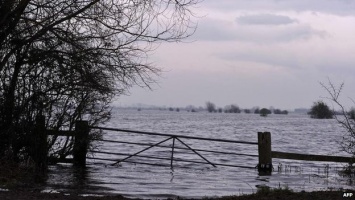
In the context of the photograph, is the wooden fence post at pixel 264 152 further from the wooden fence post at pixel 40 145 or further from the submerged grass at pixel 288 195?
the submerged grass at pixel 288 195

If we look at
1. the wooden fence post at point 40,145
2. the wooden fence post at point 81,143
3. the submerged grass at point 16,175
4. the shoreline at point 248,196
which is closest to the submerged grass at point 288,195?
the shoreline at point 248,196

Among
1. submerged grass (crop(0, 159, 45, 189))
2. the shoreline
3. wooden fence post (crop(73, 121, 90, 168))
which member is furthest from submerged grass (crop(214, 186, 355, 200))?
wooden fence post (crop(73, 121, 90, 168))

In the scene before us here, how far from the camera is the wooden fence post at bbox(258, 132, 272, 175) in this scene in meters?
A: 19.3

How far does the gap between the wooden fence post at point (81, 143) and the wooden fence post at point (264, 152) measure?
5.58 meters

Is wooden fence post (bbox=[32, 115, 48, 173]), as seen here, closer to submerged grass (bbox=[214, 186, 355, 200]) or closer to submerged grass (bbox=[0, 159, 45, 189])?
submerged grass (bbox=[0, 159, 45, 189])

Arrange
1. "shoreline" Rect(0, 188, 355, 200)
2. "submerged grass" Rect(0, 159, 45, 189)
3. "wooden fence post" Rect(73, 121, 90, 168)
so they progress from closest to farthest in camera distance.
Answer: "shoreline" Rect(0, 188, 355, 200) < "submerged grass" Rect(0, 159, 45, 189) < "wooden fence post" Rect(73, 121, 90, 168)

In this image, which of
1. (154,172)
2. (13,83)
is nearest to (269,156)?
(154,172)

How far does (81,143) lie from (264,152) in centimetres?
593

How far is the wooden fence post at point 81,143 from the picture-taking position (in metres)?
17.8

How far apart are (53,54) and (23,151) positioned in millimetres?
2941

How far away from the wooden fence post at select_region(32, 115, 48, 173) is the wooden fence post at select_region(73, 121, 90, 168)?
50.1 inches

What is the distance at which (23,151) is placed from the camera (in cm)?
1686

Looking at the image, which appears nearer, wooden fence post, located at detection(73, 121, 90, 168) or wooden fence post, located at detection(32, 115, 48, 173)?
wooden fence post, located at detection(32, 115, 48, 173)

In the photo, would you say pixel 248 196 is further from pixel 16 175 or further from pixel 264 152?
pixel 264 152
